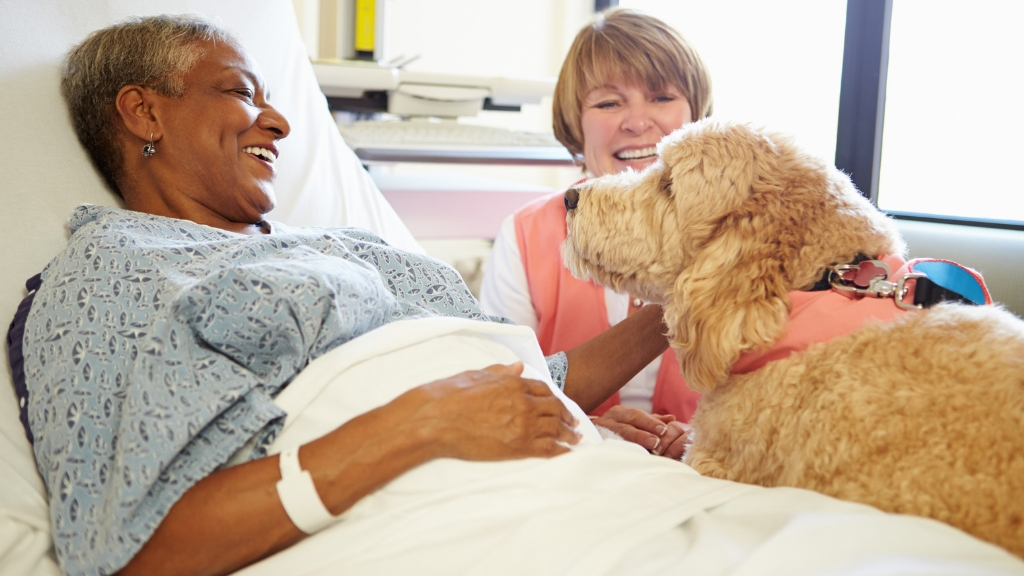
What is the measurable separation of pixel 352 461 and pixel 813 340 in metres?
0.72

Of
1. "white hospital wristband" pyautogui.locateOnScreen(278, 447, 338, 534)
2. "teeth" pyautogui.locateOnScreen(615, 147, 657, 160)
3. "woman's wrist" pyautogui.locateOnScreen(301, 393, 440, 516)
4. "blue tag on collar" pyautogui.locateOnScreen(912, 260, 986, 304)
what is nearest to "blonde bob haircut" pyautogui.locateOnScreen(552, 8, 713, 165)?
"teeth" pyautogui.locateOnScreen(615, 147, 657, 160)

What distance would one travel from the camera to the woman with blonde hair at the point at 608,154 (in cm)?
206

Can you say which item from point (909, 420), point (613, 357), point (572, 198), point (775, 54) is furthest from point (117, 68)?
point (775, 54)

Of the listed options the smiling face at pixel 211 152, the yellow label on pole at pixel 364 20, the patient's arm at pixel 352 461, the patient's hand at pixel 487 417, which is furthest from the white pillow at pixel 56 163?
the yellow label on pole at pixel 364 20

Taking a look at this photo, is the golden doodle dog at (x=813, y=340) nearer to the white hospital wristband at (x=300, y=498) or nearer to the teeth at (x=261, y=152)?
the white hospital wristband at (x=300, y=498)

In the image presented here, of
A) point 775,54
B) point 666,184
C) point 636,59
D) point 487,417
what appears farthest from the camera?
point 775,54

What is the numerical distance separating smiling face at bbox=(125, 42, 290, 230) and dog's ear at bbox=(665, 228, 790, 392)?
945 mm

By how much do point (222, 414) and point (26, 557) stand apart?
1.09 ft

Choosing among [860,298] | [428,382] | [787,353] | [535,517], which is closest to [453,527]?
[535,517]

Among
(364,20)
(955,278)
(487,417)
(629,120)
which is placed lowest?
(487,417)

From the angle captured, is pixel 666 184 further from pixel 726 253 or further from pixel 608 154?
pixel 608 154

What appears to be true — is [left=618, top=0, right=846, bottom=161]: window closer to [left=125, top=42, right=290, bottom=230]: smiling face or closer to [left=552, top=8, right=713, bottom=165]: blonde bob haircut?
[left=552, top=8, right=713, bottom=165]: blonde bob haircut

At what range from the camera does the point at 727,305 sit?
1.23 metres

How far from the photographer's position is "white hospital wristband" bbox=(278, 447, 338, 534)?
39.8 inches
